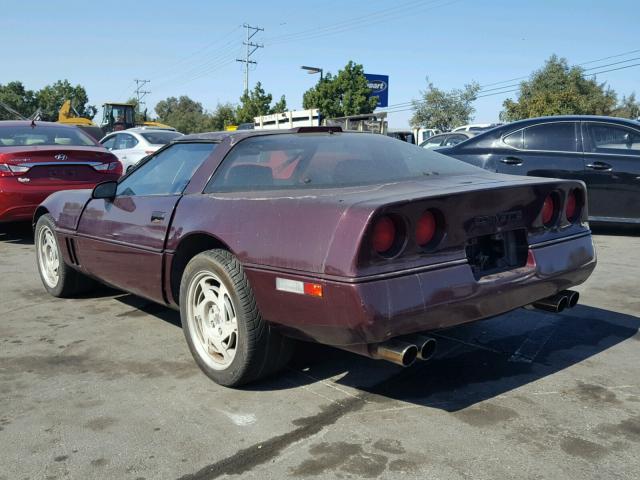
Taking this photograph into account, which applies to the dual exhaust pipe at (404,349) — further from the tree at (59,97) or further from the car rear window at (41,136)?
the tree at (59,97)

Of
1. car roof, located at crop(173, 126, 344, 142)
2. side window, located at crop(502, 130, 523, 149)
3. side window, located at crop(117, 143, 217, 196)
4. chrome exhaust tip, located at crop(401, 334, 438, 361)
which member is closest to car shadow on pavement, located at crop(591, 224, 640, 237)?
side window, located at crop(502, 130, 523, 149)

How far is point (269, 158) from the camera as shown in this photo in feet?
11.2

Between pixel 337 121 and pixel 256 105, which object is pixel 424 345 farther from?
pixel 256 105

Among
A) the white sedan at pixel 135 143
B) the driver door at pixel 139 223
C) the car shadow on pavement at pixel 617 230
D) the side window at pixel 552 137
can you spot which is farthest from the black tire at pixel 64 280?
the white sedan at pixel 135 143

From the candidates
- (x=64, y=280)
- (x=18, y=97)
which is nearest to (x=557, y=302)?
(x=64, y=280)

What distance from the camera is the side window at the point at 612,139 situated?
729 cm

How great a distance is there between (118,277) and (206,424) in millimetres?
1628

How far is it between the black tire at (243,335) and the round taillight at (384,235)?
2.33 ft

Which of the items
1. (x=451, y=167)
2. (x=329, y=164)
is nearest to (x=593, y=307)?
(x=451, y=167)

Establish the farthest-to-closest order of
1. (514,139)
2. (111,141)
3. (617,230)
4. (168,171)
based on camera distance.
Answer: (111,141), (617,230), (514,139), (168,171)

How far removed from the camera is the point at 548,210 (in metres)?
3.30

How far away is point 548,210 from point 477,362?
3.00 ft

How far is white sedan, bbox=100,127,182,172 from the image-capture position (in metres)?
12.9

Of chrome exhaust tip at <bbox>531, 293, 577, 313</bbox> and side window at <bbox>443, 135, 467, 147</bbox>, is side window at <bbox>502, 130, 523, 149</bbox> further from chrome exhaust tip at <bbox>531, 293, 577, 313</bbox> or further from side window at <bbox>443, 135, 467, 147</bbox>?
side window at <bbox>443, 135, 467, 147</bbox>
